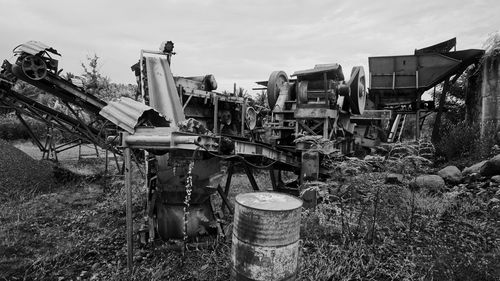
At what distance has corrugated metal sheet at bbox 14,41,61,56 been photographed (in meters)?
6.29

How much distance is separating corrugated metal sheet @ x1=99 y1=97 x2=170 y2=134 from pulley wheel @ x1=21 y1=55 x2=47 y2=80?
11.9 ft

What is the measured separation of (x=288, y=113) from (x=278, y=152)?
70.9 inches

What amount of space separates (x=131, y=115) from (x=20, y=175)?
6279 millimetres

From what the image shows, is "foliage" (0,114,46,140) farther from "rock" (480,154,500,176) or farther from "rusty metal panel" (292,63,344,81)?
"rock" (480,154,500,176)

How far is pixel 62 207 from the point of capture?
6.92 metres

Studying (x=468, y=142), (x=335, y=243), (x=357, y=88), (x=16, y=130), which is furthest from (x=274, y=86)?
(x=16, y=130)

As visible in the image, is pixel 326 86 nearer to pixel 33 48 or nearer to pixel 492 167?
pixel 492 167

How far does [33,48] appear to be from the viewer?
20.9 ft

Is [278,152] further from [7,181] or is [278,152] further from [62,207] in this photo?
[7,181]

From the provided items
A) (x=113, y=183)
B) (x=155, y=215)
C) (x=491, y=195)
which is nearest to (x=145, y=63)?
(x=155, y=215)

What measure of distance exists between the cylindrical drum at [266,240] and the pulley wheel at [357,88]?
4761 mm

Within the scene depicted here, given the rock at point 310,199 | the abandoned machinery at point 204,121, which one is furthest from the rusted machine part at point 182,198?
the rock at point 310,199

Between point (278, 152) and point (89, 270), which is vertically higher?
point (278, 152)

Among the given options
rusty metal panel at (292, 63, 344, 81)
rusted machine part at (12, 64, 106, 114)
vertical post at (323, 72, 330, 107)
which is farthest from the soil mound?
vertical post at (323, 72, 330, 107)
